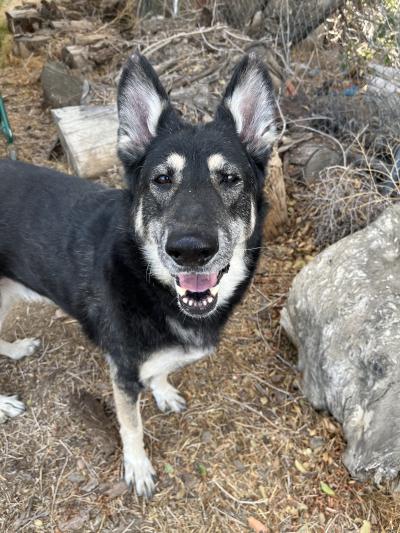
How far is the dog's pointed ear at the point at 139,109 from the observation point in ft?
8.21

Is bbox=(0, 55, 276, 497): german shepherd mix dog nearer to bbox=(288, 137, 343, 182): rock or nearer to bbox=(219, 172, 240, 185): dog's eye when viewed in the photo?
bbox=(219, 172, 240, 185): dog's eye

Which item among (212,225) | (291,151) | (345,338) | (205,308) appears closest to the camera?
(212,225)

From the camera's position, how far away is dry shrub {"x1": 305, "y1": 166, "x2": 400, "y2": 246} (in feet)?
13.3

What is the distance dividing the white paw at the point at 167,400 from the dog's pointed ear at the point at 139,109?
1.73 m

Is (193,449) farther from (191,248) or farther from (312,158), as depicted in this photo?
(312,158)

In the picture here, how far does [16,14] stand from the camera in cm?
682

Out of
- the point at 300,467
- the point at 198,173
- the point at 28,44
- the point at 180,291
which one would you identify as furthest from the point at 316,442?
the point at 28,44

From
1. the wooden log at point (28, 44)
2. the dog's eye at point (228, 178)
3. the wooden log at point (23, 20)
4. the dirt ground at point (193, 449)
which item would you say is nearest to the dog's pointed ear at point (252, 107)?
the dog's eye at point (228, 178)

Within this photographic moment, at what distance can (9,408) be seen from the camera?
3361 mm

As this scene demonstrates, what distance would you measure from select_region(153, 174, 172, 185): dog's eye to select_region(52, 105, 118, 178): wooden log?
7.43 feet

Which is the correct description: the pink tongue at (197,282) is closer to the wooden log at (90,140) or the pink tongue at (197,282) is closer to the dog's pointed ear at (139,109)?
the dog's pointed ear at (139,109)

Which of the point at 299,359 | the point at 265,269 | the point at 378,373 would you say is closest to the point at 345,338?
the point at 378,373

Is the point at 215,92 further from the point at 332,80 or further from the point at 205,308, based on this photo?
the point at 205,308

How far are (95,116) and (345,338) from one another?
356 cm
